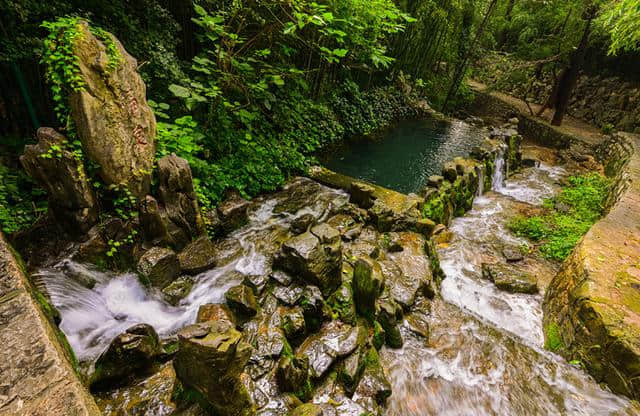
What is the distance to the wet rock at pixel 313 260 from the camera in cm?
339

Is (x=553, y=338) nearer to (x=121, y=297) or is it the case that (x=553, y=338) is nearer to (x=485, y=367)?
(x=485, y=367)

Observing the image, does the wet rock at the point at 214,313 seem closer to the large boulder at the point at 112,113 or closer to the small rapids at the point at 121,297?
the small rapids at the point at 121,297

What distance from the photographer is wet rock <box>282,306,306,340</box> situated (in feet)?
9.99

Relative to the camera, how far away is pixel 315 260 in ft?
11.2

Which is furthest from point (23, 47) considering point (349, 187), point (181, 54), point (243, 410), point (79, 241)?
point (349, 187)

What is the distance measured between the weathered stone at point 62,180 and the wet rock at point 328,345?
2940mm

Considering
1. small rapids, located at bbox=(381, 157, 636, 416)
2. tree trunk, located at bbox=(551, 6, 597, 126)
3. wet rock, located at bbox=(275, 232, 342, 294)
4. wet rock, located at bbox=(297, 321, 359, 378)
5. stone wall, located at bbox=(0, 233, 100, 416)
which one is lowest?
small rapids, located at bbox=(381, 157, 636, 416)

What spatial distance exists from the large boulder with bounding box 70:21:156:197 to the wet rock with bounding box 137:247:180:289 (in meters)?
0.82

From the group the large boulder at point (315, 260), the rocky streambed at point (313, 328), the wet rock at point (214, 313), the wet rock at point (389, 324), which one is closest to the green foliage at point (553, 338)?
the rocky streambed at point (313, 328)

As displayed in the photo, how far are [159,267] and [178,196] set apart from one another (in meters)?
1.00

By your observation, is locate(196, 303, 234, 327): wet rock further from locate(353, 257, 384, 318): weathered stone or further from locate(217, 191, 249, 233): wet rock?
locate(217, 191, 249, 233): wet rock

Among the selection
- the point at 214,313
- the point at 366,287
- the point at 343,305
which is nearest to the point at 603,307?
the point at 366,287

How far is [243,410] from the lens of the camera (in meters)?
2.22

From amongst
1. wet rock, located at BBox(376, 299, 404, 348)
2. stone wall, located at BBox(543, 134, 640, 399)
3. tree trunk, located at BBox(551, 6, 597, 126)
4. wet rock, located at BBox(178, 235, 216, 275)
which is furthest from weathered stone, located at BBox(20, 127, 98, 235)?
tree trunk, located at BBox(551, 6, 597, 126)
